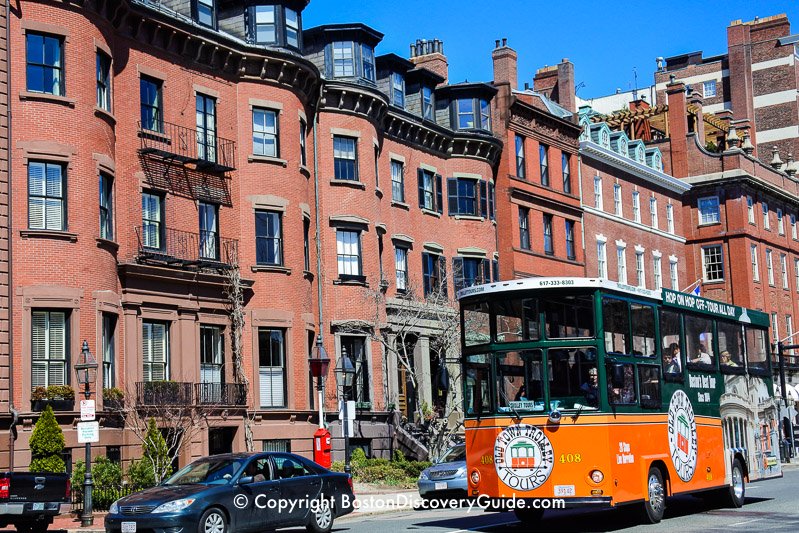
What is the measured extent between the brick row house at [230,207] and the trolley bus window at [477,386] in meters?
0.47

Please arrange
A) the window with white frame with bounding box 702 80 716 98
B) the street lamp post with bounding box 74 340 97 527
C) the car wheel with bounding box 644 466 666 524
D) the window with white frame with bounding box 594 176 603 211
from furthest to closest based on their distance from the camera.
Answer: the window with white frame with bounding box 702 80 716 98
the window with white frame with bounding box 594 176 603 211
the street lamp post with bounding box 74 340 97 527
the car wheel with bounding box 644 466 666 524

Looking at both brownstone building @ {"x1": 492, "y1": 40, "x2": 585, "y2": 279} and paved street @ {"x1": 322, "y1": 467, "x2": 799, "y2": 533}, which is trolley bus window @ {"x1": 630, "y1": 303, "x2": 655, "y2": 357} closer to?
paved street @ {"x1": 322, "y1": 467, "x2": 799, "y2": 533}

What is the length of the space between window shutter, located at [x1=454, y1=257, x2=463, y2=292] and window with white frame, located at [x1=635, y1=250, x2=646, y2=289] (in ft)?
56.4

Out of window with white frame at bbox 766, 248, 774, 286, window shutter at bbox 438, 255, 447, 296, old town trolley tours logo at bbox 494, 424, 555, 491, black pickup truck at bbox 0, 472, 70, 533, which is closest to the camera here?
old town trolley tours logo at bbox 494, 424, 555, 491

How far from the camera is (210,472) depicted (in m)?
18.3

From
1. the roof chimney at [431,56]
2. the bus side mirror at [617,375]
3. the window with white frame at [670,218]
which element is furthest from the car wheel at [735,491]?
the window with white frame at [670,218]

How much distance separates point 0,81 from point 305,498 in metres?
14.1

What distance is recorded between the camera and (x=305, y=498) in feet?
63.4

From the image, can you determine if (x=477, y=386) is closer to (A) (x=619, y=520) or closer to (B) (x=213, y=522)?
(A) (x=619, y=520)

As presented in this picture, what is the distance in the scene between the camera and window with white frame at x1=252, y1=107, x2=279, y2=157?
3547cm

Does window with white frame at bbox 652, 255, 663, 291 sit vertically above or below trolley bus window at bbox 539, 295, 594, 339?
above

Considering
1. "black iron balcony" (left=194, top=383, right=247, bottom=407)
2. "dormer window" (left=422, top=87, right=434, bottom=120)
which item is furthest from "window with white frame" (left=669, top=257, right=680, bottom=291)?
"black iron balcony" (left=194, top=383, right=247, bottom=407)

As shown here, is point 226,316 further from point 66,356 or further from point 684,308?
point 684,308

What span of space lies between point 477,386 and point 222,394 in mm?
15210
